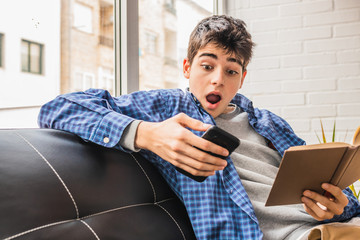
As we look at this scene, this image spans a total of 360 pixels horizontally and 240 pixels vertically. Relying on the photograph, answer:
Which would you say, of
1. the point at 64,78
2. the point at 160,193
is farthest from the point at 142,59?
the point at 160,193

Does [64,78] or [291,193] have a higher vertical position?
[64,78]

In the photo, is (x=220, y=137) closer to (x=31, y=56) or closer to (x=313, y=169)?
(x=313, y=169)

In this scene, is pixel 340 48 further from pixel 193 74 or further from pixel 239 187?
pixel 239 187

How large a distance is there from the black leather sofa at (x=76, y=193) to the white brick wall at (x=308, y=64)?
1824mm

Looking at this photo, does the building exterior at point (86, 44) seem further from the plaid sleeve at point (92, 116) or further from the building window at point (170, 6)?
the building window at point (170, 6)

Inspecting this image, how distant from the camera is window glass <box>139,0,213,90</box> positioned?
2.14 meters

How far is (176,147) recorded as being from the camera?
2.56ft

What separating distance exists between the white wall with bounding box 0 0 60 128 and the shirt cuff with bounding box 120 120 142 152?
58cm

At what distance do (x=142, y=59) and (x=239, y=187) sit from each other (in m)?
1.08

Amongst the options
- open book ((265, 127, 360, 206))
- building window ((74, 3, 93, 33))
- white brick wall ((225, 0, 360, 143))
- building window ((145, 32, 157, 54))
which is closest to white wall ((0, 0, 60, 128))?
building window ((74, 3, 93, 33))

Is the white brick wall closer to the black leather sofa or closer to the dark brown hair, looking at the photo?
the dark brown hair

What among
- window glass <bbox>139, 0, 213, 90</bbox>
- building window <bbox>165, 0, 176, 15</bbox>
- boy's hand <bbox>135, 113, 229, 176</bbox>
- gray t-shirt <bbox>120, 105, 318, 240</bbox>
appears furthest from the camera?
building window <bbox>165, 0, 176, 15</bbox>

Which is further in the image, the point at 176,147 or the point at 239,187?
the point at 239,187

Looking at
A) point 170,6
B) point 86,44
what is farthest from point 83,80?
point 170,6
